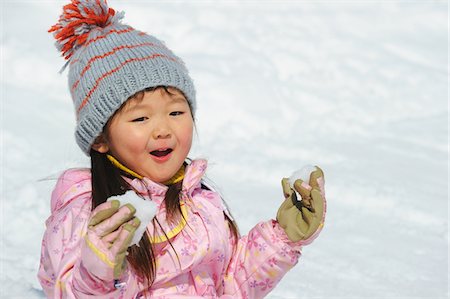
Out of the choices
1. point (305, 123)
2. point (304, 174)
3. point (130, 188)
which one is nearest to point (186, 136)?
point (130, 188)

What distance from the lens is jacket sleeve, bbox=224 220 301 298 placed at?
2.28 metres

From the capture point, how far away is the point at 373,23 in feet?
22.8

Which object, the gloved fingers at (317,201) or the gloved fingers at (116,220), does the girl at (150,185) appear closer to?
the gloved fingers at (317,201)

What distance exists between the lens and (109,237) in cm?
175

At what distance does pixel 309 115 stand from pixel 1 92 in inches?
76.4

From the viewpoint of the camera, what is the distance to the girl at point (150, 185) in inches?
82.6

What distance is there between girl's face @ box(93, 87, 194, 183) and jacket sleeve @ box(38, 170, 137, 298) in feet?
0.49

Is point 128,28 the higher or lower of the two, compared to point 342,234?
higher

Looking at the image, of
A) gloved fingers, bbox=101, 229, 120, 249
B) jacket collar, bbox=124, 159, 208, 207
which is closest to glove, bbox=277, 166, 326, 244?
jacket collar, bbox=124, 159, 208, 207

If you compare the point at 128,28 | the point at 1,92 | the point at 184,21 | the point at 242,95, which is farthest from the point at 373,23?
the point at 128,28

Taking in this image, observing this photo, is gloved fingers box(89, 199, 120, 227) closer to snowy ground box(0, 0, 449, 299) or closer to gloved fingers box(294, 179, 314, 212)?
gloved fingers box(294, 179, 314, 212)

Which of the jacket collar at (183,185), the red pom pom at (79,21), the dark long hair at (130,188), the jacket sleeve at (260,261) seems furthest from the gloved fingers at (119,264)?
the red pom pom at (79,21)

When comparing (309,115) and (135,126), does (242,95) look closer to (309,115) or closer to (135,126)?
(309,115)

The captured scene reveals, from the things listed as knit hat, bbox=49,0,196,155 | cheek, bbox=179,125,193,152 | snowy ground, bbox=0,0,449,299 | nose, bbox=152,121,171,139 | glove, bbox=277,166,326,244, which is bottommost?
snowy ground, bbox=0,0,449,299
